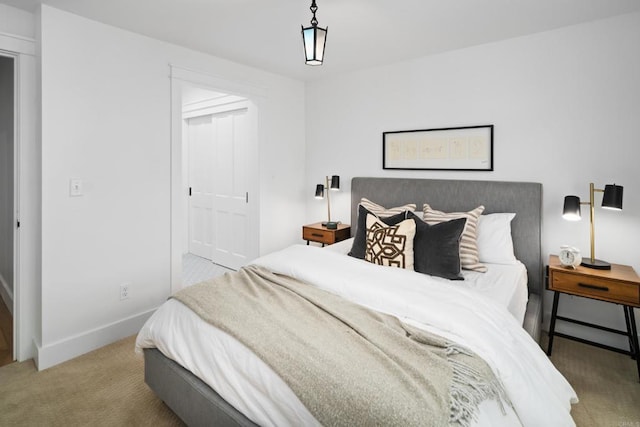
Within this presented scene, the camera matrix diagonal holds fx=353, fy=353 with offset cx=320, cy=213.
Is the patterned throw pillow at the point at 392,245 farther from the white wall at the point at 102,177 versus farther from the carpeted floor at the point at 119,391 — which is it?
the white wall at the point at 102,177

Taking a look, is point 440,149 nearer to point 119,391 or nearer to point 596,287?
point 596,287

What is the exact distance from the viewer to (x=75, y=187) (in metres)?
2.53

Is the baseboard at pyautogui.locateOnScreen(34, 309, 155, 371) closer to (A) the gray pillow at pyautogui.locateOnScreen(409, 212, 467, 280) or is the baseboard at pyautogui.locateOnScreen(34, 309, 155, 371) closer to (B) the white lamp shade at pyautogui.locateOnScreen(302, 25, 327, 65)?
(A) the gray pillow at pyautogui.locateOnScreen(409, 212, 467, 280)

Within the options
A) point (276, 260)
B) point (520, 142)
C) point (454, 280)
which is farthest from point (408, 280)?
point (520, 142)

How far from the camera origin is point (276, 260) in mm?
2412

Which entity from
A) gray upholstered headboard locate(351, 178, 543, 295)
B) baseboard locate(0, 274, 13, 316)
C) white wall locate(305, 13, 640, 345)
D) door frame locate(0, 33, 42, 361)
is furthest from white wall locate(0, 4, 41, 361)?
white wall locate(305, 13, 640, 345)

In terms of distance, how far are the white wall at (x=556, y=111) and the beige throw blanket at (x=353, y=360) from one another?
195 cm

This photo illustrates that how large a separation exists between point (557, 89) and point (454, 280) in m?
1.73

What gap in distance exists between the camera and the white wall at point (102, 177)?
243cm

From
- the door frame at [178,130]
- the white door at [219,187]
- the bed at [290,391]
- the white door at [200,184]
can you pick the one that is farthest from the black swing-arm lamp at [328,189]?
the white door at [200,184]

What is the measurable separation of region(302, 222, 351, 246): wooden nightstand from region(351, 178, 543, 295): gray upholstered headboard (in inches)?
19.2

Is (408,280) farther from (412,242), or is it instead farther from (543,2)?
(543,2)

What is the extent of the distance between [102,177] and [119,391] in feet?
4.97

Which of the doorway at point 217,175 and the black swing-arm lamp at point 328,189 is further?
the doorway at point 217,175
